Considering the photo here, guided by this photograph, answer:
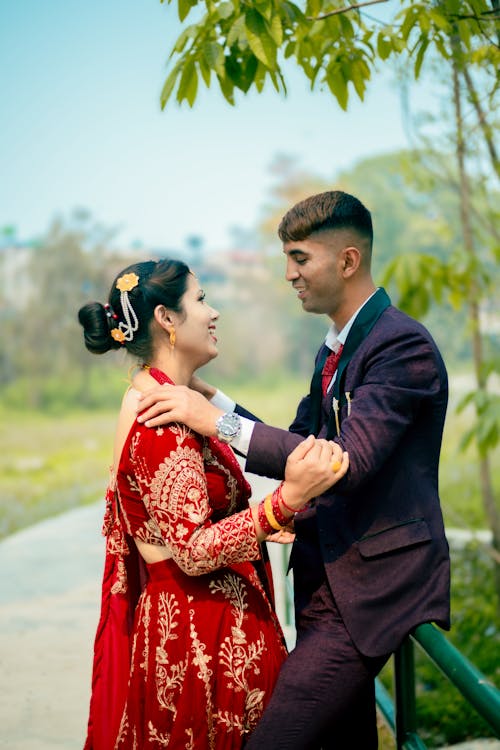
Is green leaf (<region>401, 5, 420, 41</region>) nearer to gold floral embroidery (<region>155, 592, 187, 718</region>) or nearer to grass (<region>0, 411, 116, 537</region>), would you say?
gold floral embroidery (<region>155, 592, 187, 718</region>)

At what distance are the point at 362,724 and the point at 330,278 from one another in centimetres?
122

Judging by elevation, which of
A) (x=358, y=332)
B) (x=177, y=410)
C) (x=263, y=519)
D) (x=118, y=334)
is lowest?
(x=263, y=519)

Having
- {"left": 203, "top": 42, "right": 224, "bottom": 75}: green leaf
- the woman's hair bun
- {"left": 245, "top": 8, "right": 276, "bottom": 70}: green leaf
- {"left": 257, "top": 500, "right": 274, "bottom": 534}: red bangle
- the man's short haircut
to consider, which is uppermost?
{"left": 203, "top": 42, "right": 224, "bottom": 75}: green leaf

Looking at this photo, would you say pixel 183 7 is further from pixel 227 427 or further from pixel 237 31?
pixel 227 427

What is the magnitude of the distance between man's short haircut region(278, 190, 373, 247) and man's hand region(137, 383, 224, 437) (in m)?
0.58

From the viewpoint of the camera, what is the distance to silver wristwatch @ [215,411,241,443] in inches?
85.1

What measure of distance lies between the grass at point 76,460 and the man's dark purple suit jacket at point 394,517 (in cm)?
710

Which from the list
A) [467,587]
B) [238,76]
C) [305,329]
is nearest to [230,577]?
[238,76]

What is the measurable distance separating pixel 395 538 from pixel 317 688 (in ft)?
1.33

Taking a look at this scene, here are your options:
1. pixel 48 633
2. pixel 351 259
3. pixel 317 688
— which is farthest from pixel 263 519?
pixel 48 633

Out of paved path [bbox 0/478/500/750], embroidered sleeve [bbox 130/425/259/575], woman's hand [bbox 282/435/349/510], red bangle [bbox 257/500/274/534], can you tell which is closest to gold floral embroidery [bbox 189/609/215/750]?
embroidered sleeve [bbox 130/425/259/575]

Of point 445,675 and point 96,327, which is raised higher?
point 96,327

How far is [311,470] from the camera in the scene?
2025mm

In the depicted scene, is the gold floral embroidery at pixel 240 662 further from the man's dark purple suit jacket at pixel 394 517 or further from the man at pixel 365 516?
the man's dark purple suit jacket at pixel 394 517
